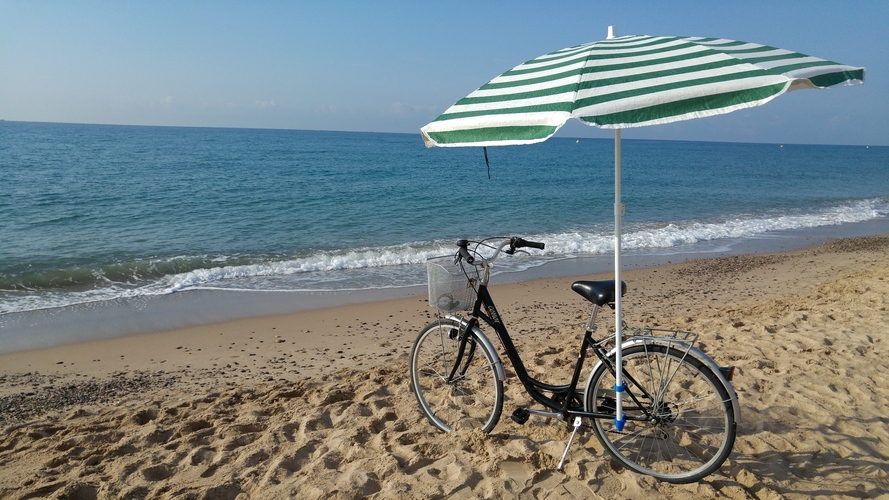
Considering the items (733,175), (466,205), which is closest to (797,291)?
(466,205)

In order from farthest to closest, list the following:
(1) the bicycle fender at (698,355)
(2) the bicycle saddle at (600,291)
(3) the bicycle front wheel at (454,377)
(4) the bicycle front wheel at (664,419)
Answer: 1. (3) the bicycle front wheel at (454,377)
2. (2) the bicycle saddle at (600,291)
3. (4) the bicycle front wheel at (664,419)
4. (1) the bicycle fender at (698,355)

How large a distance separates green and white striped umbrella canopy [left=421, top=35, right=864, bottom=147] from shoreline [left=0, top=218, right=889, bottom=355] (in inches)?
255

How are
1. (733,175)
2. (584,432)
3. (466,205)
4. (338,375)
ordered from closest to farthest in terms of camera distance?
1. (584,432)
2. (338,375)
3. (466,205)
4. (733,175)

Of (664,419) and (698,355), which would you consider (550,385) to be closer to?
(664,419)

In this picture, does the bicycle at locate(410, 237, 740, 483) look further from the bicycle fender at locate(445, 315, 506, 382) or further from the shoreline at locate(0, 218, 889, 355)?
the shoreline at locate(0, 218, 889, 355)

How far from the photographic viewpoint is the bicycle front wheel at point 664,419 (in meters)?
2.96

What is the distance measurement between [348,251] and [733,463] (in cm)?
1105

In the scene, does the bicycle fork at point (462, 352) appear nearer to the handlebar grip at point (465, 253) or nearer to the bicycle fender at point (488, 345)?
the bicycle fender at point (488, 345)

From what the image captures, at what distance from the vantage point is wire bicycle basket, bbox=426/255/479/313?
358cm

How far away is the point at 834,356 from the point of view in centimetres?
503

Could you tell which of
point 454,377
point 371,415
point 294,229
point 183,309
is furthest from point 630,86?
point 294,229

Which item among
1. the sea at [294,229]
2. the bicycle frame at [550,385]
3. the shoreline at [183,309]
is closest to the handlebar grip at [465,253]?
the bicycle frame at [550,385]

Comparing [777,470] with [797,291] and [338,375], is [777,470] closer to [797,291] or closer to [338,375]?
[338,375]

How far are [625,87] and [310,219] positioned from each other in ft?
54.0
